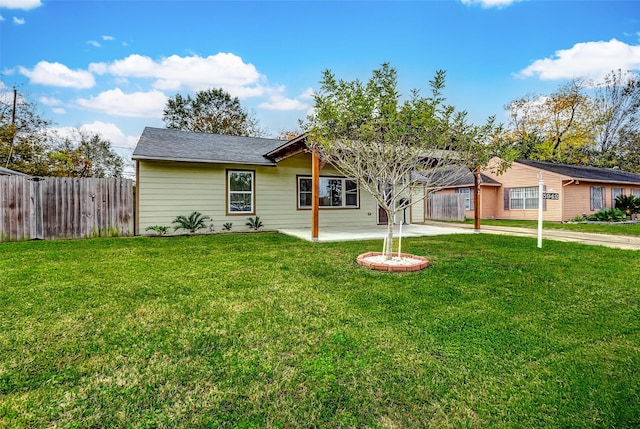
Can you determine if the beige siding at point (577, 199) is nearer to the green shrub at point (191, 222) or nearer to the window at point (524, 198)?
the window at point (524, 198)

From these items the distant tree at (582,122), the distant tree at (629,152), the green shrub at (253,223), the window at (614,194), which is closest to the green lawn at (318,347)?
the green shrub at (253,223)

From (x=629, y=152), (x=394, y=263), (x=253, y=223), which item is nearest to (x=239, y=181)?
(x=253, y=223)

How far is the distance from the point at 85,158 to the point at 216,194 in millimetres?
15390

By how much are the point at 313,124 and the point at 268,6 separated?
791 centimetres

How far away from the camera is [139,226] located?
9.59 metres

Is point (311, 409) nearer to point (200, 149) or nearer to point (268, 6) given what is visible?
point (200, 149)

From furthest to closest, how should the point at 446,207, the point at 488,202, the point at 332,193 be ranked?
the point at 488,202
the point at 446,207
the point at 332,193

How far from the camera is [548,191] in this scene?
55.4ft

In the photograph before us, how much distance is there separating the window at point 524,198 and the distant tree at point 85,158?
25.4 m

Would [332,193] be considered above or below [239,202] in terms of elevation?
above

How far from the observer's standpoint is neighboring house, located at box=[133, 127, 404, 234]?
961 cm

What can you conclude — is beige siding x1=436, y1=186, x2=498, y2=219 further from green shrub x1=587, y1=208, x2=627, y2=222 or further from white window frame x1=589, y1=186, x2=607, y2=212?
green shrub x1=587, y1=208, x2=627, y2=222

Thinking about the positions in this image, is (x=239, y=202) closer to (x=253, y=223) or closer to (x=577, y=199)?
(x=253, y=223)

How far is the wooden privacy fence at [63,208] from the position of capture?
835 cm
